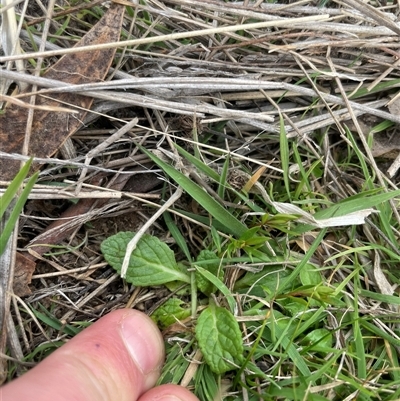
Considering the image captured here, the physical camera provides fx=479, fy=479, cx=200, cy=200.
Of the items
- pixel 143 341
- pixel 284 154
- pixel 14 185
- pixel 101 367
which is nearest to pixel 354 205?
pixel 284 154

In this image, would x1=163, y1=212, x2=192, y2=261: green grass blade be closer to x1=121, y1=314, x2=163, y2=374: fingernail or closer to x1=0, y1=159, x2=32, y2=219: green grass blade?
x1=121, y1=314, x2=163, y2=374: fingernail

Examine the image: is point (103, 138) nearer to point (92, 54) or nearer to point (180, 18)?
point (92, 54)

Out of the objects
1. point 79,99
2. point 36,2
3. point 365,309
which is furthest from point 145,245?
point 36,2

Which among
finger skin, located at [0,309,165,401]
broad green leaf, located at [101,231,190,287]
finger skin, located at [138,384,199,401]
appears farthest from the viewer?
broad green leaf, located at [101,231,190,287]

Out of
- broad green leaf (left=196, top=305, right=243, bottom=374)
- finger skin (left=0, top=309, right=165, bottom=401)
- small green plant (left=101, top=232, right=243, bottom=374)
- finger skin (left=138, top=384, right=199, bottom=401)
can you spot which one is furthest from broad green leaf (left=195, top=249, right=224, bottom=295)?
finger skin (left=138, top=384, right=199, bottom=401)

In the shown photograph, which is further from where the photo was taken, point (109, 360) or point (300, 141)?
point (300, 141)

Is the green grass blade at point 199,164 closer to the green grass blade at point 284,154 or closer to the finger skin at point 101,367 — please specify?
the green grass blade at point 284,154
